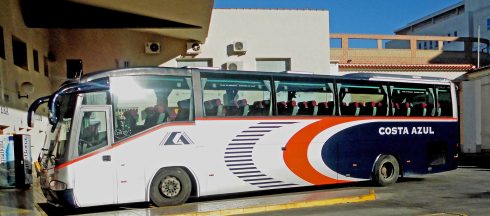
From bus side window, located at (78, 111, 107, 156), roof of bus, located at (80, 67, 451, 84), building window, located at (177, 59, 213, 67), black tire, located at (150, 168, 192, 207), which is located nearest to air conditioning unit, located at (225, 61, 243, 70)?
building window, located at (177, 59, 213, 67)

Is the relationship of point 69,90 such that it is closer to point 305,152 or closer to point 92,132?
point 92,132

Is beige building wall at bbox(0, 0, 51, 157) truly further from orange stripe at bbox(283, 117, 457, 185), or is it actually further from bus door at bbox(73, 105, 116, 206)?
orange stripe at bbox(283, 117, 457, 185)

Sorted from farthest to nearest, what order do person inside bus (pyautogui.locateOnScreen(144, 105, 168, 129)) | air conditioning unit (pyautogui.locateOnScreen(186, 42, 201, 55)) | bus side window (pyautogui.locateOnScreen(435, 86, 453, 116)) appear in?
air conditioning unit (pyautogui.locateOnScreen(186, 42, 201, 55)) < bus side window (pyautogui.locateOnScreen(435, 86, 453, 116)) < person inside bus (pyautogui.locateOnScreen(144, 105, 168, 129))

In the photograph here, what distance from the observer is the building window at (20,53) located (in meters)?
16.3

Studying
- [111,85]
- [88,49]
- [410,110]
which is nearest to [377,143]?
[410,110]

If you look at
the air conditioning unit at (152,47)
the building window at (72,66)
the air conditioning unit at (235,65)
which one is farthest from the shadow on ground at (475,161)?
the building window at (72,66)

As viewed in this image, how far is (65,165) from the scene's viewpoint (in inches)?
380

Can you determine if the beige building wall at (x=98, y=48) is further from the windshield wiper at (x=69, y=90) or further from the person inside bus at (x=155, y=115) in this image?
the windshield wiper at (x=69, y=90)

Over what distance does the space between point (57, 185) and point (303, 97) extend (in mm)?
6203

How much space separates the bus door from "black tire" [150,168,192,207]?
93 centimetres

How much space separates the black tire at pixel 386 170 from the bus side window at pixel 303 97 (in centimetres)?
221

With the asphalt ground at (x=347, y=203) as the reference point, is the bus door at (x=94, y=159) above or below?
above

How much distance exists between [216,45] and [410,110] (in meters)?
9.74

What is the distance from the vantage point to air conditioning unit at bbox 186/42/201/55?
68.9 feet
